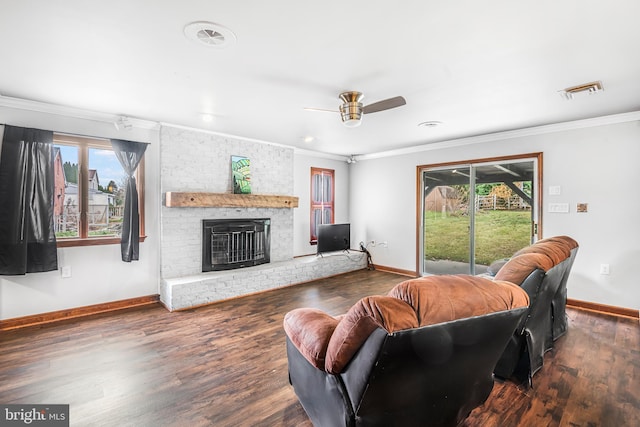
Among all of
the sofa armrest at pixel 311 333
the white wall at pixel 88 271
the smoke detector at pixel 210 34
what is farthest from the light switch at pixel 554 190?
the white wall at pixel 88 271

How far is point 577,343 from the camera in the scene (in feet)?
9.85

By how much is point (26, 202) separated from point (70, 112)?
113 centimetres

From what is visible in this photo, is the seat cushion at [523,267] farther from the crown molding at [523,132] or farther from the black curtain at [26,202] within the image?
the black curtain at [26,202]

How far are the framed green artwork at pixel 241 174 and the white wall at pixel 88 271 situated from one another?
110 centimetres

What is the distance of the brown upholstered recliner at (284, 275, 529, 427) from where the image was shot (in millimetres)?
1206

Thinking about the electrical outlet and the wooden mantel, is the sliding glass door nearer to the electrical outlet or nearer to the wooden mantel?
the wooden mantel

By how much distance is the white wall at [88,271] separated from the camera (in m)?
3.37

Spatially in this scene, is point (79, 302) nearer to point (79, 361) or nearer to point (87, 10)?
point (79, 361)

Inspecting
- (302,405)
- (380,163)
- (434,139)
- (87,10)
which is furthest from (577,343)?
(87,10)

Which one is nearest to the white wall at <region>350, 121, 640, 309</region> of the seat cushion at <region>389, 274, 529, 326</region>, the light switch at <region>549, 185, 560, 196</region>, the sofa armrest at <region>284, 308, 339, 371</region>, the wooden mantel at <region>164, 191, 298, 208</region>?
the light switch at <region>549, 185, 560, 196</region>

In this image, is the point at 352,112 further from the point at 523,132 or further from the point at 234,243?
the point at 523,132

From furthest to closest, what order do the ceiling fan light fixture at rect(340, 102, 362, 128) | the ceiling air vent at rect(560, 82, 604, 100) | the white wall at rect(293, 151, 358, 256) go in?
the white wall at rect(293, 151, 358, 256), the ceiling fan light fixture at rect(340, 102, 362, 128), the ceiling air vent at rect(560, 82, 604, 100)

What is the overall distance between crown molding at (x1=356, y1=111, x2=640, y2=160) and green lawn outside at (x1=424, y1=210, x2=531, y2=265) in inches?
46.3

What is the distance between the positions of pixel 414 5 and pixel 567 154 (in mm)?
3759
